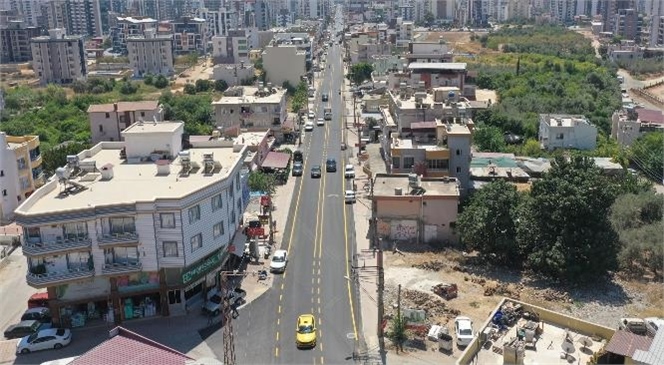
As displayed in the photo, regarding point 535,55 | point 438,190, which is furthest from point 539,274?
point 535,55

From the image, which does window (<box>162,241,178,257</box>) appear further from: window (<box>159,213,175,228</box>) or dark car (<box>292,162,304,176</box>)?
dark car (<box>292,162,304,176</box>)

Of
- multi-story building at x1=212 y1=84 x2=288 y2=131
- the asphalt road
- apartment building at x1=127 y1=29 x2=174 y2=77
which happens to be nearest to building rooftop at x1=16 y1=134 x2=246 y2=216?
the asphalt road

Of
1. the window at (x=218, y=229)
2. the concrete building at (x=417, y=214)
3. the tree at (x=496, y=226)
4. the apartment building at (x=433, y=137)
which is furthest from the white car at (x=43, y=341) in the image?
the apartment building at (x=433, y=137)

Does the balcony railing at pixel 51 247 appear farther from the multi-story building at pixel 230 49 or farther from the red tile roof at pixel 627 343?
the multi-story building at pixel 230 49

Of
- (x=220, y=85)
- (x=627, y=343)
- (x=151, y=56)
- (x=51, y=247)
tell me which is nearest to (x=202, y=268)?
(x=51, y=247)

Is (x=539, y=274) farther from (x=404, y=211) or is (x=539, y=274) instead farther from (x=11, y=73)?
(x=11, y=73)
